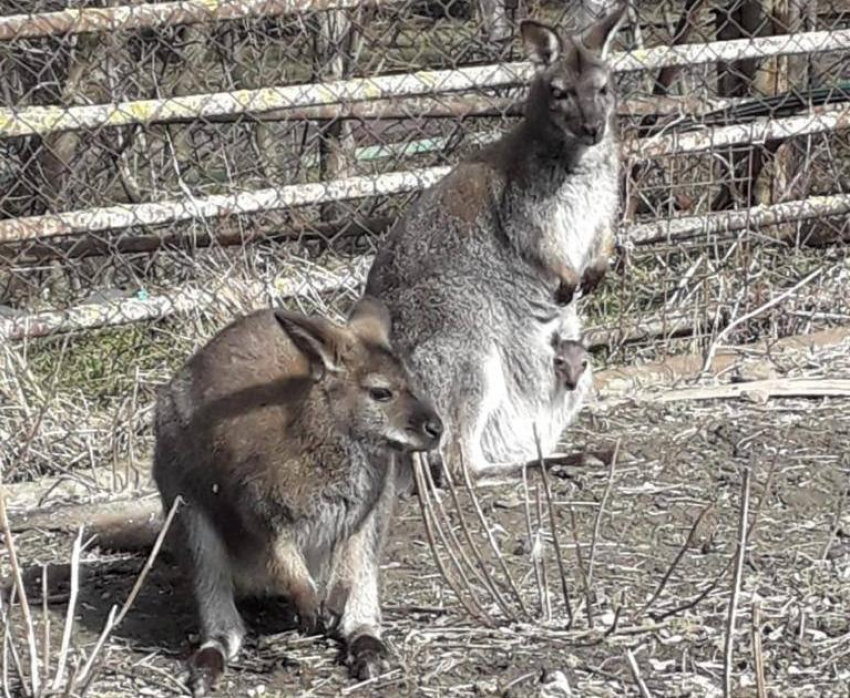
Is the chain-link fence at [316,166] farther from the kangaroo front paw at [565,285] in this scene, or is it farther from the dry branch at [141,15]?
the kangaroo front paw at [565,285]

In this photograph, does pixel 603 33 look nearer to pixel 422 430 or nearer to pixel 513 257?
pixel 513 257

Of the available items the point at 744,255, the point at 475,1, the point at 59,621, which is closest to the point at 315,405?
the point at 59,621

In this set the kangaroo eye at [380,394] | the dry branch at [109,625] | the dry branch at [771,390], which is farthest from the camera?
the dry branch at [771,390]

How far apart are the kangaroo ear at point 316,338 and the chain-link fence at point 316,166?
7.33 feet

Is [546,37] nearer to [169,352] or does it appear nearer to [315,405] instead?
[169,352]

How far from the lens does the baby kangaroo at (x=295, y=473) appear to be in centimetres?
439

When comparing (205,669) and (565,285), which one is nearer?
(205,669)

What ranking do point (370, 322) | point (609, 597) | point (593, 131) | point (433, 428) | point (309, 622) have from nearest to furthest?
point (433, 428), point (309, 622), point (370, 322), point (609, 597), point (593, 131)

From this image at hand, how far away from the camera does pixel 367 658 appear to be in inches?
174

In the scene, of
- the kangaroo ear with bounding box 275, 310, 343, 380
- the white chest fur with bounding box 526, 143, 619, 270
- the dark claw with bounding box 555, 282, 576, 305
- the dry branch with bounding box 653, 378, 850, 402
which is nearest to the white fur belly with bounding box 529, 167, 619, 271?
the white chest fur with bounding box 526, 143, 619, 270

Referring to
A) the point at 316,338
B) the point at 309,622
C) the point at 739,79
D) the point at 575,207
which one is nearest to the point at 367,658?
the point at 309,622

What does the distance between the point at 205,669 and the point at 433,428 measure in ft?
2.61

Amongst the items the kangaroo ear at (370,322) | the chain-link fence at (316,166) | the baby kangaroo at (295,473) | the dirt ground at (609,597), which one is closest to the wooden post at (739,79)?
the chain-link fence at (316,166)

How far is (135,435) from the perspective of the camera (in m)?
6.50
